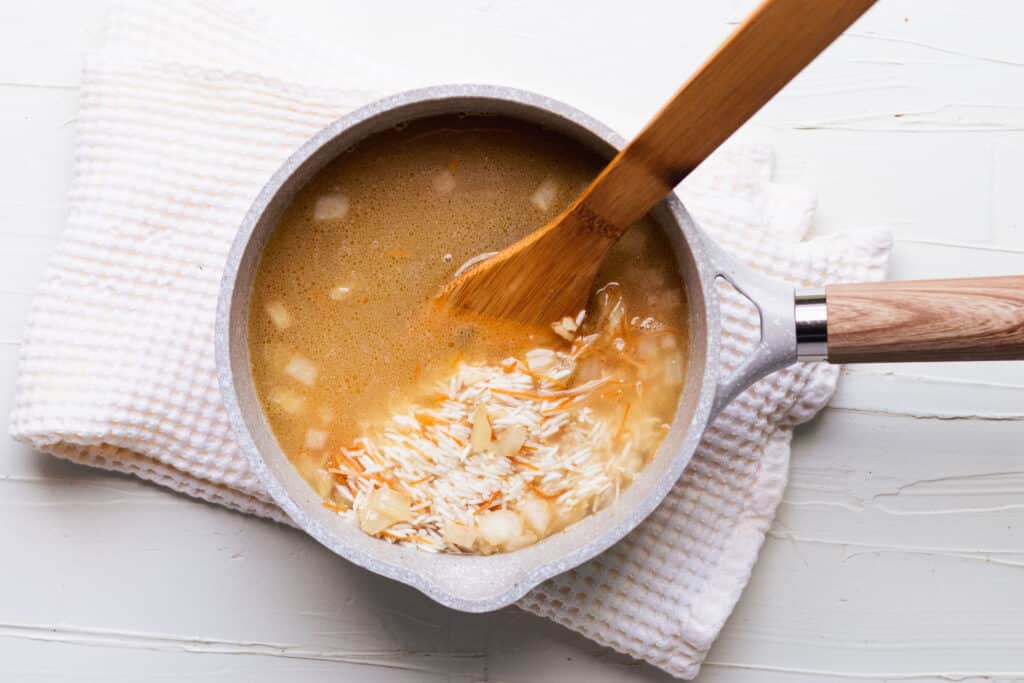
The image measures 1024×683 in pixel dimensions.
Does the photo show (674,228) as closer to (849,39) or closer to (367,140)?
(367,140)

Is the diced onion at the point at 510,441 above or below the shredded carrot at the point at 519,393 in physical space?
below

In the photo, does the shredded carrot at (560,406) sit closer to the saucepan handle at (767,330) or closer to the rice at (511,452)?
the rice at (511,452)

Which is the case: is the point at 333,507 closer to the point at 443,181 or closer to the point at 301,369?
the point at 301,369

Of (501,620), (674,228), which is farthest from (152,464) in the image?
(674,228)

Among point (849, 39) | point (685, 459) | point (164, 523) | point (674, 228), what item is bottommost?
point (164, 523)

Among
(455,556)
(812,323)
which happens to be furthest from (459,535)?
(812,323)

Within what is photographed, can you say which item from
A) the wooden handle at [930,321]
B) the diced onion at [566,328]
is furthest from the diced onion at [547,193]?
the wooden handle at [930,321]

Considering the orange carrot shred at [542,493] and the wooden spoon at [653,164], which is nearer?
the wooden spoon at [653,164]
